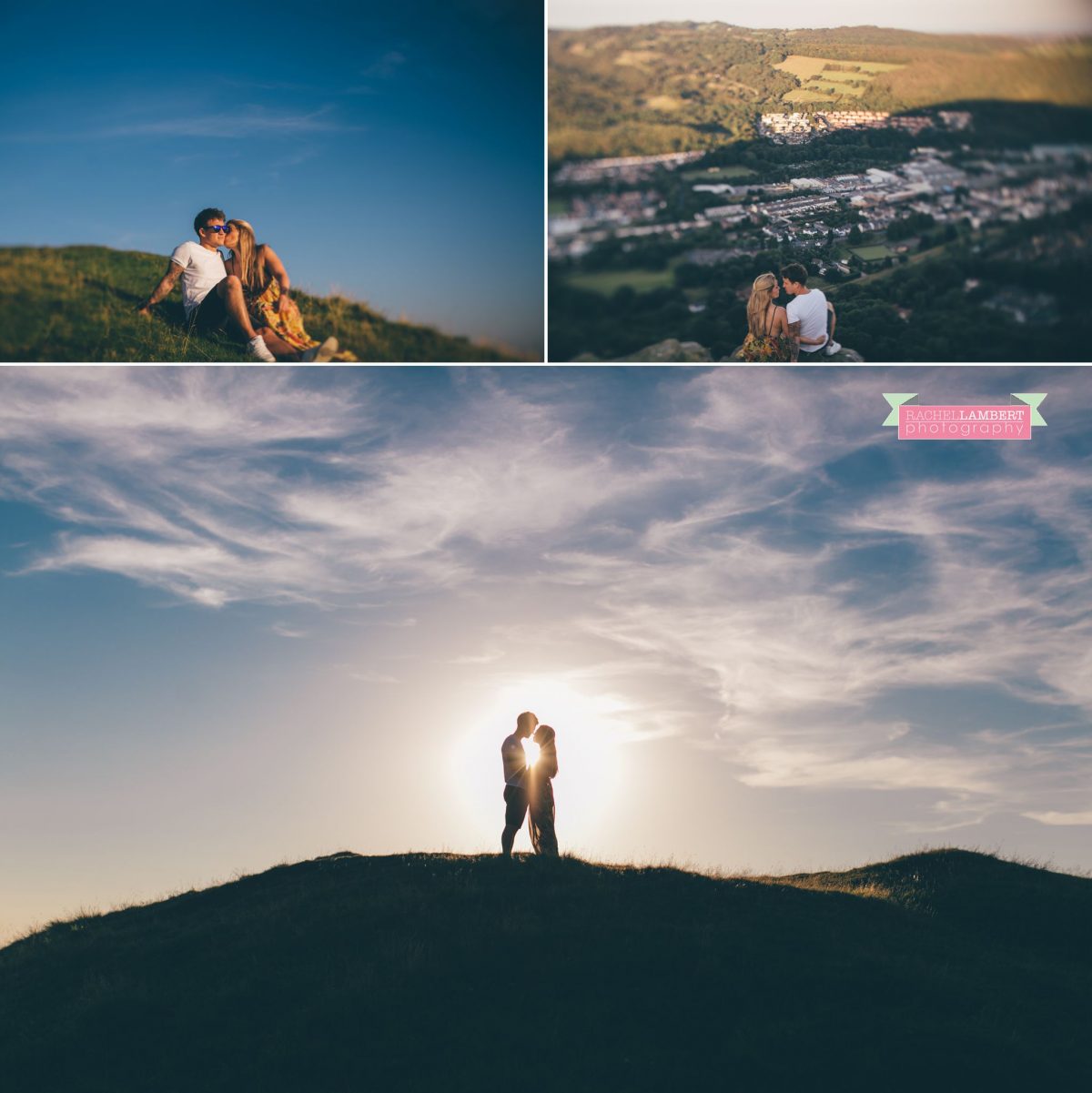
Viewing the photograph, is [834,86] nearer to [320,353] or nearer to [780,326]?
[780,326]

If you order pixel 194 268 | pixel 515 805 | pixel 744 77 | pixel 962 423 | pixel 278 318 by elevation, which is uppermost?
pixel 744 77

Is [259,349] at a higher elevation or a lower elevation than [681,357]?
higher

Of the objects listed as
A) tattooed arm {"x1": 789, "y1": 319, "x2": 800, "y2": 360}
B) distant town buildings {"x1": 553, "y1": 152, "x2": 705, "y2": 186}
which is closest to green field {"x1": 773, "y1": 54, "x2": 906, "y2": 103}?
distant town buildings {"x1": 553, "y1": 152, "x2": 705, "y2": 186}

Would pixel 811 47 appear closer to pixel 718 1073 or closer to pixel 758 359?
pixel 758 359

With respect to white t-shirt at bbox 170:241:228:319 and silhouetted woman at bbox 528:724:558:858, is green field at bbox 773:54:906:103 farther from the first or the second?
silhouetted woman at bbox 528:724:558:858

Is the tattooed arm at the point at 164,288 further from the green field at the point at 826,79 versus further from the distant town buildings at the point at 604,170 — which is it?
the green field at the point at 826,79

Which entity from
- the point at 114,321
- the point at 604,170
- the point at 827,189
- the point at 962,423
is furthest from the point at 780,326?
the point at 114,321

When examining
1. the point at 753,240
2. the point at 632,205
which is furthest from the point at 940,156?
the point at 632,205
